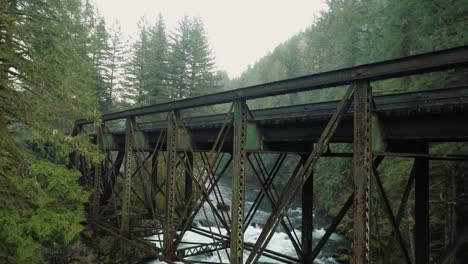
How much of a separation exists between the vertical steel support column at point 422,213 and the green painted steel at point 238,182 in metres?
3.10

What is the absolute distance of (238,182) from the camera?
5.61 m

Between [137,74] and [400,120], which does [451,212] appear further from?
[137,74]

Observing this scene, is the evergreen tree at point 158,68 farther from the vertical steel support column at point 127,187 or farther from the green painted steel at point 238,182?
the green painted steel at point 238,182

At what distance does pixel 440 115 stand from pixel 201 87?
28.7 metres

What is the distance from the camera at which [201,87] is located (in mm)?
31766

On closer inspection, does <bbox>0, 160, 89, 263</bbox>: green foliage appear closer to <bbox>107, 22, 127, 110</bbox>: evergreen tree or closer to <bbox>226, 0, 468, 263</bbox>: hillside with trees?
<bbox>226, 0, 468, 263</bbox>: hillside with trees

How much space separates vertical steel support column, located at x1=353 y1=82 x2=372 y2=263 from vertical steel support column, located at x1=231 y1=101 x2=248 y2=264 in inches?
88.6

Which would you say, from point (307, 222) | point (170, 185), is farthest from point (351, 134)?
point (170, 185)

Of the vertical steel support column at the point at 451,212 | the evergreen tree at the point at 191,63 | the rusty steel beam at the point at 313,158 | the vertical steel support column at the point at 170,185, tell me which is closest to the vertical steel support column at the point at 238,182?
the rusty steel beam at the point at 313,158

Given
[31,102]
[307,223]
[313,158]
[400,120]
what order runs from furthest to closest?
[307,223], [31,102], [400,120], [313,158]

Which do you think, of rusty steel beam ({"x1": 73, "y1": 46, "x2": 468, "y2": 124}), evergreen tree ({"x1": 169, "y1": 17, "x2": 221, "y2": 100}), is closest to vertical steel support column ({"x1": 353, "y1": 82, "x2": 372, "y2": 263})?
rusty steel beam ({"x1": 73, "y1": 46, "x2": 468, "y2": 124})

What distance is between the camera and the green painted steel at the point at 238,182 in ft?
18.4

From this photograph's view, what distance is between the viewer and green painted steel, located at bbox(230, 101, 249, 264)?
5617 millimetres

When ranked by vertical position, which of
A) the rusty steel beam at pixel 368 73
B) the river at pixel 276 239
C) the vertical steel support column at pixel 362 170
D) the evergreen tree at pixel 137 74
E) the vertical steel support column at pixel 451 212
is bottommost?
the river at pixel 276 239
